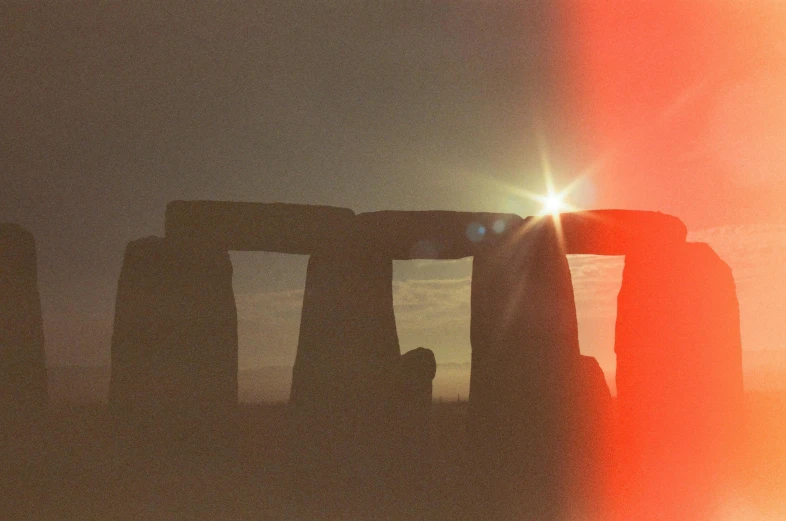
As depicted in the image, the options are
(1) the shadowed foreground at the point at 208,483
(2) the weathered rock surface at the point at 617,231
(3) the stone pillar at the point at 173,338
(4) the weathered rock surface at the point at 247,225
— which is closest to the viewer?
(1) the shadowed foreground at the point at 208,483

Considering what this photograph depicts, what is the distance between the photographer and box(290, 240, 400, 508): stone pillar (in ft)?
39.5

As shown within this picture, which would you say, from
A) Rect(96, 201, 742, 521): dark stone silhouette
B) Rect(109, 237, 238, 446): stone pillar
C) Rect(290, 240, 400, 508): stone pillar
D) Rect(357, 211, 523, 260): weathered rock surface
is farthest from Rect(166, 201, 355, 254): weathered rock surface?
Rect(357, 211, 523, 260): weathered rock surface

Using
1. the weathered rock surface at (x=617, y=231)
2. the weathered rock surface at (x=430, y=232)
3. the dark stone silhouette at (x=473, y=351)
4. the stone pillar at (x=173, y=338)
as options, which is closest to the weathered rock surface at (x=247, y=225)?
the dark stone silhouette at (x=473, y=351)

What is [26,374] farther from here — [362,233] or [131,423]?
[362,233]

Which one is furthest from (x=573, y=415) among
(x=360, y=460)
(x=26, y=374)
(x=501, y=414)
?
(x=26, y=374)

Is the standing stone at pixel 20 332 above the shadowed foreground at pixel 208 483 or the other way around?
above

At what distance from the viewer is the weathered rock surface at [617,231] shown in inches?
520

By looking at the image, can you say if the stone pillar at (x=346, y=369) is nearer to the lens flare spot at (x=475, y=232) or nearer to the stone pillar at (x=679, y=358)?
the lens flare spot at (x=475, y=232)

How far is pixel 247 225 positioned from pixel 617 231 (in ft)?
18.8

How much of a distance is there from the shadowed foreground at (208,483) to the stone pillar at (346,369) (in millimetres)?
553

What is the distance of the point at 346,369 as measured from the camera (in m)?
12.4

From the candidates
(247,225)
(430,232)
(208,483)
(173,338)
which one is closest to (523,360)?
(430,232)

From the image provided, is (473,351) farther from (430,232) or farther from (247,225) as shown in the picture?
(247,225)

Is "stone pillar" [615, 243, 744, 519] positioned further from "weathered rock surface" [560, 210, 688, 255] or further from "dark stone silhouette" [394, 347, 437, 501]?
"dark stone silhouette" [394, 347, 437, 501]
